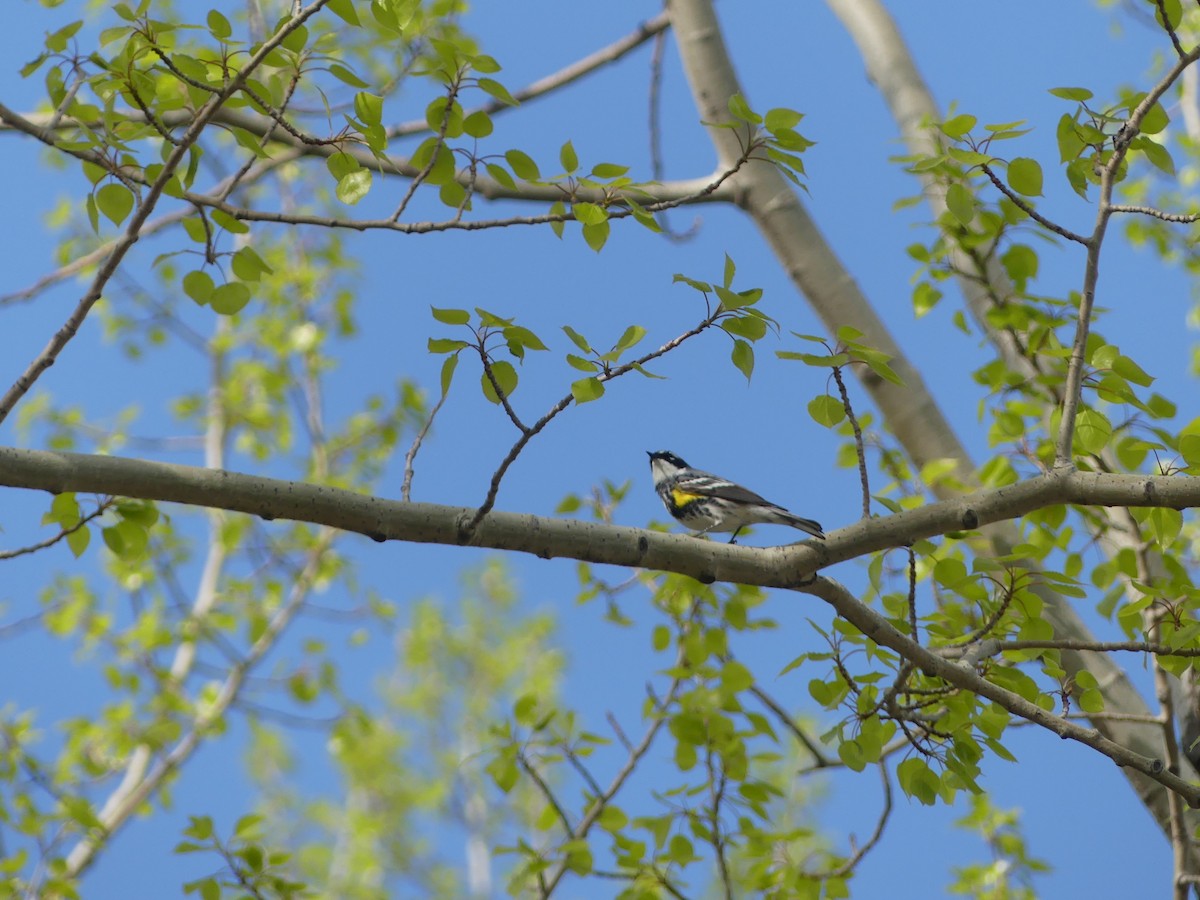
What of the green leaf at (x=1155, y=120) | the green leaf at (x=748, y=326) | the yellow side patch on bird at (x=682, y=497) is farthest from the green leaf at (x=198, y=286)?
the yellow side patch on bird at (x=682, y=497)

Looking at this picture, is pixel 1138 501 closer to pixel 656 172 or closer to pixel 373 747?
pixel 656 172

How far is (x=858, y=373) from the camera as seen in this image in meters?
4.00

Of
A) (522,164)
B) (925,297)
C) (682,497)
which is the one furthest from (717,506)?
(522,164)

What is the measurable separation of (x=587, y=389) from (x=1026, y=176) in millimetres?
1093

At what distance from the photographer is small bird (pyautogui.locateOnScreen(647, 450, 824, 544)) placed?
4.05 meters

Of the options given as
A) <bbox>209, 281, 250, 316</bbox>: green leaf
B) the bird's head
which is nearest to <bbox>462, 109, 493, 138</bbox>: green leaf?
<bbox>209, 281, 250, 316</bbox>: green leaf

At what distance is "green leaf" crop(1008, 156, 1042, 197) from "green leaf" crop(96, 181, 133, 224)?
6.26 ft

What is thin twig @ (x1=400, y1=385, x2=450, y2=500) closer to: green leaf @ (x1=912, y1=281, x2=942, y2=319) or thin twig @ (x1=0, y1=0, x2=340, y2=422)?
thin twig @ (x1=0, y1=0, x2=340, y2=422)

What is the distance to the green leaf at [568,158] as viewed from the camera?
2.12 meters

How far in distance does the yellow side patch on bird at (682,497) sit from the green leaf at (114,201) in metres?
2.78

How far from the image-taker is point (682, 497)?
4.70m

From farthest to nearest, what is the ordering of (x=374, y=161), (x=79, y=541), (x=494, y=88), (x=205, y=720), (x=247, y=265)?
(x=205, y=720)
(x=374, y=161)
(x=79, y=541)
(x=247, y=265)
(x=494, y=88)

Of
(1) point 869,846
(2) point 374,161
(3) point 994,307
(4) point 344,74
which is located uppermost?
(2) point 374,161

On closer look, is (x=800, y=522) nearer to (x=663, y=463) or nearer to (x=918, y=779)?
(x=918, y=779)
